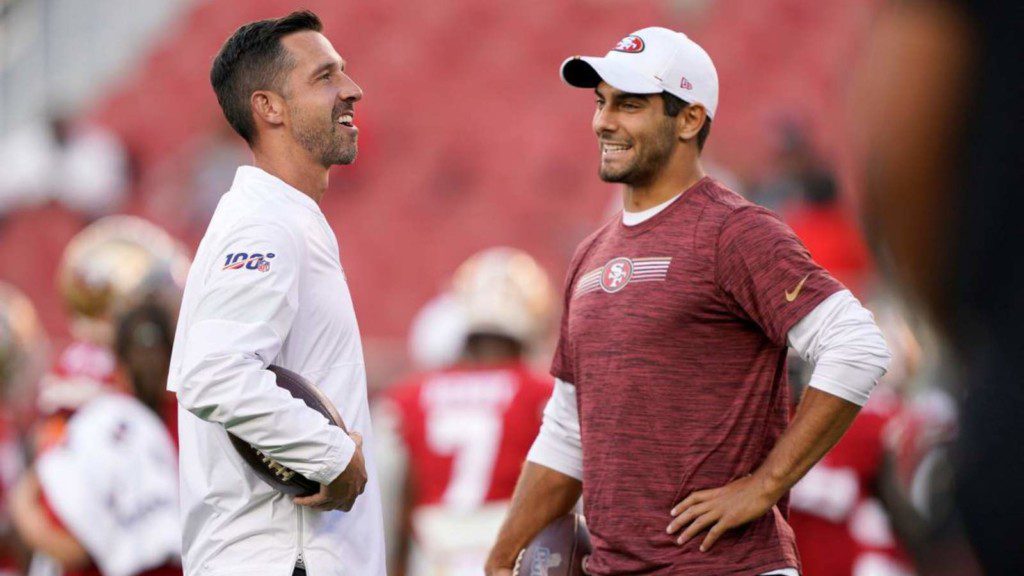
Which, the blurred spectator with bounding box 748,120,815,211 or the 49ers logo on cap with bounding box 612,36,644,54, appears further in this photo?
the blurred spectator with bounding box 748,120,815,211

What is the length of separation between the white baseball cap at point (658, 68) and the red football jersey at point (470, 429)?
2.87 m

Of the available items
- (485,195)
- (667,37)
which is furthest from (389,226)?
(667,37)

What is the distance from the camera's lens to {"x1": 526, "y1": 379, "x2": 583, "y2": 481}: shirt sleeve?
3.76m

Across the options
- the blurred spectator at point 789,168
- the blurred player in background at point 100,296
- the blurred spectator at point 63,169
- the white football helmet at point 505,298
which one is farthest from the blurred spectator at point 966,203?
the blurred spectator at point 63,169

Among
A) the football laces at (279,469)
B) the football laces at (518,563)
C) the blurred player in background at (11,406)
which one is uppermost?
the football laces at (279,469)

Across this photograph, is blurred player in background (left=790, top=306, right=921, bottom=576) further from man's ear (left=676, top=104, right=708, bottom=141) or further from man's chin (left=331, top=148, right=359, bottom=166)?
man's chin (left=331, top=148, right=359, bottom=166)

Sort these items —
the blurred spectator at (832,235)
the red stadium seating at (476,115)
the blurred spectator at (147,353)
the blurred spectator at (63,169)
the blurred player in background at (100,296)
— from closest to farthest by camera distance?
the blurred spectator at (147,353)
the blurred player in background at (100,296)
the blurred spectator at (832,235)
the red stadium seating at (476,115)
the blurred spectator at (63,169)

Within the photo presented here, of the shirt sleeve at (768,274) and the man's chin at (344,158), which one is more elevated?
the man's chin at (344,158)

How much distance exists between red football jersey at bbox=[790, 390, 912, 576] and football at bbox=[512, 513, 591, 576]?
2062 mm

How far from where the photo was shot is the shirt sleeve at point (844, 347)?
123 inches

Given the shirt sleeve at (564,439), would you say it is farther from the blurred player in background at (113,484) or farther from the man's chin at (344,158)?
the blurred player in background at (113,484)

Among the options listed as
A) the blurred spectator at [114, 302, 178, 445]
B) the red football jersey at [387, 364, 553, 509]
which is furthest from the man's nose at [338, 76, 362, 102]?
the red football jersey at [387, 364, 553, 509]

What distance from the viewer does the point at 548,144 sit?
12.6 meters

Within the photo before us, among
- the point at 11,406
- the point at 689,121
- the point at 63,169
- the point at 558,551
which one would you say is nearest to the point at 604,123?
the point at 689,121
